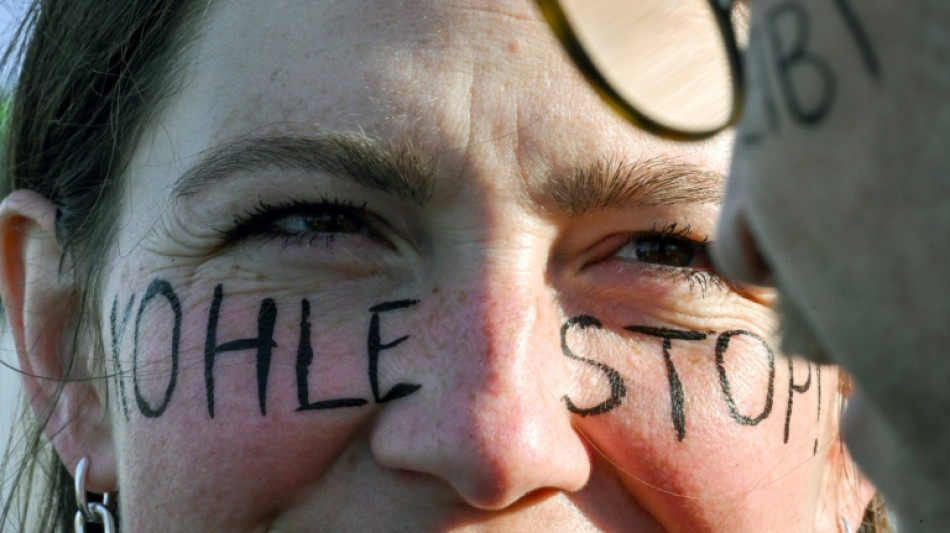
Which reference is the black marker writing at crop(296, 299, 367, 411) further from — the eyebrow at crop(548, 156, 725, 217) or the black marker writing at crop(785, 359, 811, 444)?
the black marker writing at crop(785, 359, 811, 444)

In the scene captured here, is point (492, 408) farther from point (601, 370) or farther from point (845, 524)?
point (845, 524)

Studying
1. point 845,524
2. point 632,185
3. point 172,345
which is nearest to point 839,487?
point 845,524

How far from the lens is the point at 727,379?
1.53m

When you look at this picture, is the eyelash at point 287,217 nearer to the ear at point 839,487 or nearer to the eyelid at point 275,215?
the eyelid at point 275,215

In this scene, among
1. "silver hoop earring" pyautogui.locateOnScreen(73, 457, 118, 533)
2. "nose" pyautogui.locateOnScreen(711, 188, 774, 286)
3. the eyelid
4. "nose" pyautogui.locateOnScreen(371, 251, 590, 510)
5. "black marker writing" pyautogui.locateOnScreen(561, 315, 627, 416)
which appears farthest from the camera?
"silver hoop earring" pyautogui.locateOnScreen(73, 457, 118, 533)

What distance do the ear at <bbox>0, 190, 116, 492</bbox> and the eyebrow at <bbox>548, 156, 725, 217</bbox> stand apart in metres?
0.93

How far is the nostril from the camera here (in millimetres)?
570

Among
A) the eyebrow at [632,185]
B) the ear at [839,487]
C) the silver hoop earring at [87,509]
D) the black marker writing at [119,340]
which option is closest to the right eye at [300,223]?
the black marker writing at [119,340]

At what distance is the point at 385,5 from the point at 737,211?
104 centimetres

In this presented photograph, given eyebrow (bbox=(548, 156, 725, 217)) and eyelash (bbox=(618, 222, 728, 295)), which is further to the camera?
eyelash (bbox=(618, 222, 728, 295))

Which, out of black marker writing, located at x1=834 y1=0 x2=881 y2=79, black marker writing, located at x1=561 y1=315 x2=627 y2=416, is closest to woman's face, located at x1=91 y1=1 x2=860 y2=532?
black marker writing, located at x1=561 y1=315 x2=627 y2=416

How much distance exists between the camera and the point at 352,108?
4.78ft

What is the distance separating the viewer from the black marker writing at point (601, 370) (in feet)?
4.64

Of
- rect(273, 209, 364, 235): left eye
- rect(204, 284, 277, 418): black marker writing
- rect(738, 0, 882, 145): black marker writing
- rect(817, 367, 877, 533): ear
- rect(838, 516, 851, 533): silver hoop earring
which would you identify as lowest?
rect(838, 516, 851, 533): silver hoop earring
